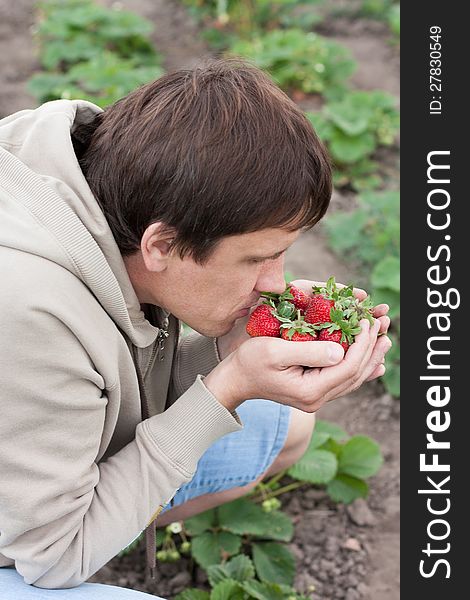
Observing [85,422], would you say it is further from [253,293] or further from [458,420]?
[458,420]

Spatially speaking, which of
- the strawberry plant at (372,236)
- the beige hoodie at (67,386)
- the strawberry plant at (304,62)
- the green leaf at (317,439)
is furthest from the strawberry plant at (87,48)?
the beige hoodie at (67,386)

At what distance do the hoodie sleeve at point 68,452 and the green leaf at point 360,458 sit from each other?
0.99 meters

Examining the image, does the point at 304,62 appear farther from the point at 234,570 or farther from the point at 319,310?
the point at 319,310

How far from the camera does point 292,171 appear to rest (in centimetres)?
163

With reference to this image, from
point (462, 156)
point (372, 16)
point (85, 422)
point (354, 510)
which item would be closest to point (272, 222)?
point (85, 422)

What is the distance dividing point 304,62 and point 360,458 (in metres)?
2.71

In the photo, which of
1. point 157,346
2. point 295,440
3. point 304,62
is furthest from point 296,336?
point 304,62

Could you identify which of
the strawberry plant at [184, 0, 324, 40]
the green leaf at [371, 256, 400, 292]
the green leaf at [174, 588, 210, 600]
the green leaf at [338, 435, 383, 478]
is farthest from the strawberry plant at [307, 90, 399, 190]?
the green leaf at [174, 588, 210, 600]

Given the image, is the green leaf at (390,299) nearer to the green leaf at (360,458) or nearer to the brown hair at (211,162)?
the green leaf at (360,458)

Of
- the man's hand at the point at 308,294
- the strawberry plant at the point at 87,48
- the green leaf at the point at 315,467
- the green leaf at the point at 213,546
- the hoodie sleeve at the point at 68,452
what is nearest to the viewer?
the hoodie sleeve at the point at 68,452

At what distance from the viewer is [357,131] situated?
430 cm

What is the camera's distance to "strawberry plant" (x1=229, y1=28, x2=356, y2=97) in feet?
15.9

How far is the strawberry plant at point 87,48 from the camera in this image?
188 inches

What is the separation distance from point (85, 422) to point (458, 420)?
1434 millimetres
